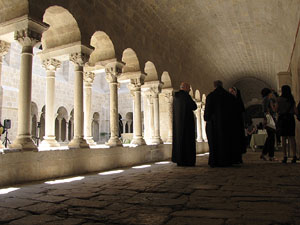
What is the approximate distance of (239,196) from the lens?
2.32 m

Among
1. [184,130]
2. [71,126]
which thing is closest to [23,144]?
[184,130]

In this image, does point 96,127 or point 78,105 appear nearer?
point 78,105

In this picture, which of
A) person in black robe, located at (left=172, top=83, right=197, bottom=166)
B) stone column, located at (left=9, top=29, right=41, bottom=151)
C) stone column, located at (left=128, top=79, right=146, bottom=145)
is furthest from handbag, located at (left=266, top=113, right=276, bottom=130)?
stone column, located at (left=9, top=29, right=41, bottom=151)

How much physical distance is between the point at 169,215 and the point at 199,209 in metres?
0.26

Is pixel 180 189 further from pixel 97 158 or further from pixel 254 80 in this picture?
pixel 254 80

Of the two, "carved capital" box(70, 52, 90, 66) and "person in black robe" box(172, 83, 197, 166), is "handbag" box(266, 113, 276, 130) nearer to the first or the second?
"person in black robe" box(172, 83, 197, 166)

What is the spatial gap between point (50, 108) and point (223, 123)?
3.37 m

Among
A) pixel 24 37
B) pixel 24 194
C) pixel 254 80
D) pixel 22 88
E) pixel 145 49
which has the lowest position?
pixel 24 194

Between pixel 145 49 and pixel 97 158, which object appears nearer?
pixel 97 158

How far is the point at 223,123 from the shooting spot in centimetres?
500

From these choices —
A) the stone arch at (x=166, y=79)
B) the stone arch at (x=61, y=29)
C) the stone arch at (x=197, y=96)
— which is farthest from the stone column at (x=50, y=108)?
the stone arch at (x=197, y=96)

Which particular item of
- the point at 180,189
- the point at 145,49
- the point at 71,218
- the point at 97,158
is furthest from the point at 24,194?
the point at 145,49

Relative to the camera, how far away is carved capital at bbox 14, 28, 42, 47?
4.22 metres

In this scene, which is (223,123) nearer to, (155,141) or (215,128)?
(215,128)
